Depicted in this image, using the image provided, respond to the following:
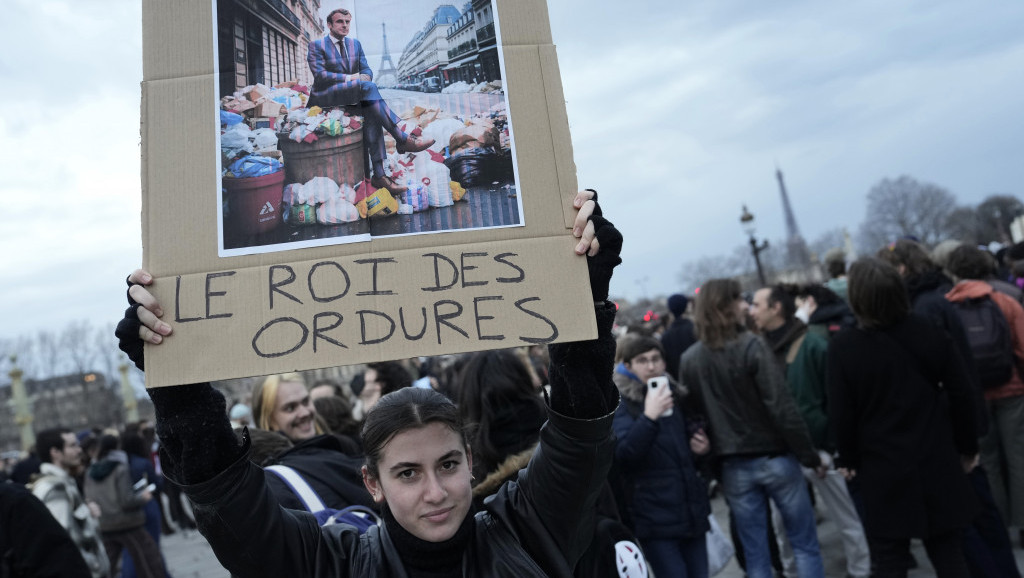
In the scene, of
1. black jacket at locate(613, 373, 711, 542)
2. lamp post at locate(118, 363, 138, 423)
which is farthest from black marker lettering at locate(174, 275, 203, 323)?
lamp post at locate(118, 363, 138, 423)

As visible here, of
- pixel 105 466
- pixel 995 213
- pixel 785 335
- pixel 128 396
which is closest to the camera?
pixel 785 335

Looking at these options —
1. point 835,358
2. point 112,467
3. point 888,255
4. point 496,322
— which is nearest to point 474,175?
point 496,322

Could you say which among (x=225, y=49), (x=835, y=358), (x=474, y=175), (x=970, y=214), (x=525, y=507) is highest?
(x=970, y=214)

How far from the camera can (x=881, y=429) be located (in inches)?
165

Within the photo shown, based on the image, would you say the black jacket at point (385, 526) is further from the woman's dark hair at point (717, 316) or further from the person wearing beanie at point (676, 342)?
the person wearing beanie at point (676, 342)

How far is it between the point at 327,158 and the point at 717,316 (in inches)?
152

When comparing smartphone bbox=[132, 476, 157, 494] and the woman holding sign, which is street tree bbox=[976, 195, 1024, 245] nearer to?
smartphone bbox=[132, 476, 157, 494]

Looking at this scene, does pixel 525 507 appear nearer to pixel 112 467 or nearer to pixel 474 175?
pixel 474 175

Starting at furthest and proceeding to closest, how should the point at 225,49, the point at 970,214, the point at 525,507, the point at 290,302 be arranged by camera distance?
the point at 970,214
the point at 525,507
the point at 225,49
the point at 290,302

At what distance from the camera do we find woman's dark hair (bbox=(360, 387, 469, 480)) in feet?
6.84

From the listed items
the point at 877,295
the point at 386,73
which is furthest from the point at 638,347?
the point at 386,73

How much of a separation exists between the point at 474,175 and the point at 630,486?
130 inches

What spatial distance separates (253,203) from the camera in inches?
70.4

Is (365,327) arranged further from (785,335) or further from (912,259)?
(912,259)
